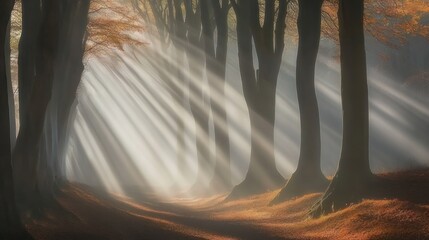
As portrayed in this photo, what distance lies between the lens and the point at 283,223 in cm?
1303

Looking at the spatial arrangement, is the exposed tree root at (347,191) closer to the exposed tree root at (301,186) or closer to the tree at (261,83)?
the exposed tree root at (301,186)

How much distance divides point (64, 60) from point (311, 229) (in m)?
9.95

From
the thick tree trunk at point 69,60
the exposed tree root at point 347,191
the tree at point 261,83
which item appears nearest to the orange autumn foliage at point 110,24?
the thick tree trunk at point 69,60

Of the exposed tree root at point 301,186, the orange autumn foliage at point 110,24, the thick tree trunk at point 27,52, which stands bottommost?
the exposed tree root at point 301,186

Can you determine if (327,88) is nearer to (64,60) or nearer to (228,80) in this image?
(228,80)

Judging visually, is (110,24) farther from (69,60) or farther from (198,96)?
(198,96)

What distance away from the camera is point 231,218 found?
1531 centimetres

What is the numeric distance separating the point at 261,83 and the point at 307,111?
3.39 metres

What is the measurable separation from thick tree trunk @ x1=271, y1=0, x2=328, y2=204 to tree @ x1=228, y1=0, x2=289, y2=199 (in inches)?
98.1

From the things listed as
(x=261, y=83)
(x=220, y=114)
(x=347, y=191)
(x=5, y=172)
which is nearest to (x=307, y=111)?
(x=261, y=83)

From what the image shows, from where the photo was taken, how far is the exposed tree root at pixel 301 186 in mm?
15742

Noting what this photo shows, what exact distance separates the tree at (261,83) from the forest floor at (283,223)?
3803mm

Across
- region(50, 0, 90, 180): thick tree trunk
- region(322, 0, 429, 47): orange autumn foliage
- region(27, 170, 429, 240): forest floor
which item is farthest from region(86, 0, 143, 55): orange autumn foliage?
region(27, 170, 429, 240): forest floor

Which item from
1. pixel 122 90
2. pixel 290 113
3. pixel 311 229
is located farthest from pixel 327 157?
pixel 122 90
